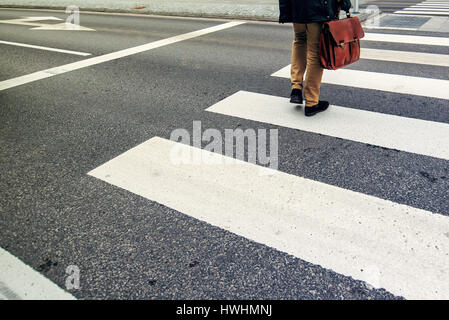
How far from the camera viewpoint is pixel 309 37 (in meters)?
3.54

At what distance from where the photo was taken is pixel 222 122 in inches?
150

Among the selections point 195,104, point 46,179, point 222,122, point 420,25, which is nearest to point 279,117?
point 222,122

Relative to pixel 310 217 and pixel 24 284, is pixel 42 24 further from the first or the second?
pixel 310 217

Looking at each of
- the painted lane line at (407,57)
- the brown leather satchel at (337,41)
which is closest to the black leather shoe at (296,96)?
the brown leather satchel at (337,41)

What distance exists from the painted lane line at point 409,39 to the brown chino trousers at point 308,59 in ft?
12.7

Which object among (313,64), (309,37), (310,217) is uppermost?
(309,37)

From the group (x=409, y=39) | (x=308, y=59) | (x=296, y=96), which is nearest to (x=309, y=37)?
(x=308, y=59)

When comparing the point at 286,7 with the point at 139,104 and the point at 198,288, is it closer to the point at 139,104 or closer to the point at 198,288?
the point at 139,104

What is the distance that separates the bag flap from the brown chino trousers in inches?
6.1

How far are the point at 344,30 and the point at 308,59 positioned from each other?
42cm

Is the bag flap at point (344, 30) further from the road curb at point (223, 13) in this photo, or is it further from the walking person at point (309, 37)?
the road curb at point (223, 13)

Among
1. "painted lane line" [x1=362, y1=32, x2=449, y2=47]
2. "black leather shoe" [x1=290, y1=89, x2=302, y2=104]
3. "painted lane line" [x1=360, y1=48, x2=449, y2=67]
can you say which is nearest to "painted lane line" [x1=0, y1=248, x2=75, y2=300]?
"black leather shoe" [x1=290, y1=89, x2=302, y2=104]

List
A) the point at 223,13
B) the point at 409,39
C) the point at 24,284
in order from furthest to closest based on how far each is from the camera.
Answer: the point at 223,13 < the point at 409,39 < the point at 24,284

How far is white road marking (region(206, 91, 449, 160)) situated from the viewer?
10.7ft
